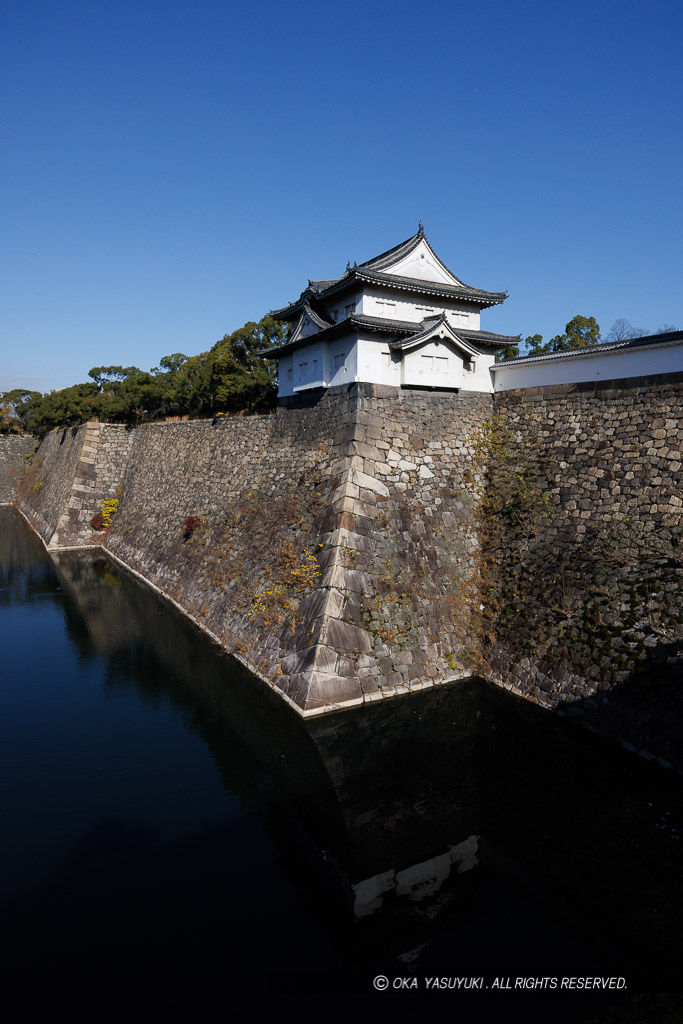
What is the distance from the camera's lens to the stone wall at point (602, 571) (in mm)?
9453

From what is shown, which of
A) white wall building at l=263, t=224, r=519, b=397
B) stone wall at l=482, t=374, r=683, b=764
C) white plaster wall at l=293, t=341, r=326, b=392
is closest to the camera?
stone wall at l=482, t=374, r=683, b=764

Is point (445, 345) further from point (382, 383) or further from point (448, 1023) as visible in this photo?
point (448, 1023)

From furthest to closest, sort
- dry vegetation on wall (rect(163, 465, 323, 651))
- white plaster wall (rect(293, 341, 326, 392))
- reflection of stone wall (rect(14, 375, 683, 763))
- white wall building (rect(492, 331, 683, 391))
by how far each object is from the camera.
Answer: white plaster wall (rect(293, 341, 326, 392)) < dry vegetation on wall (rect(163, 465, 323, 651)) < white wall building (rect(492, 331, 683, 391)) < reflection of stone wall (rect(14, 375, 683, 763))

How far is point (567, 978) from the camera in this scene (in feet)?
18.7

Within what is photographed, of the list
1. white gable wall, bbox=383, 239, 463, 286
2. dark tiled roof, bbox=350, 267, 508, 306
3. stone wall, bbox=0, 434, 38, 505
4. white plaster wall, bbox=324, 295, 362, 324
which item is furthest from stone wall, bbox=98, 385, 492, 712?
stone wall, bbox=0, 434, 38, 505

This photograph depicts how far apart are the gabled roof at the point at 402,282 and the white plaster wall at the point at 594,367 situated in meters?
2.27

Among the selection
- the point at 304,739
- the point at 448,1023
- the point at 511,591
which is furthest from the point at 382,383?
the point at 448,1023

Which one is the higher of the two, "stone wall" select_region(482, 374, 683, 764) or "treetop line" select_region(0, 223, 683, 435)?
"treetop line" select_region(0, 223, 683, 435)

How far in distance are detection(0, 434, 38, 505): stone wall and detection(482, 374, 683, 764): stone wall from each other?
142ft

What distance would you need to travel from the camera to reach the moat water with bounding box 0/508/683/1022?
562 cm

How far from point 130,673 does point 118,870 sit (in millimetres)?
7102

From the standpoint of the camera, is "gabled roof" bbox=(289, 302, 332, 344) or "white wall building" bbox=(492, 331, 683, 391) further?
"gabled roof" bbox=(289, 302, 332, 344)

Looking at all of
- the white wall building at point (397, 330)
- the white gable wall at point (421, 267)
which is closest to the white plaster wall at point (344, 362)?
the white wall building at point (397, 330)

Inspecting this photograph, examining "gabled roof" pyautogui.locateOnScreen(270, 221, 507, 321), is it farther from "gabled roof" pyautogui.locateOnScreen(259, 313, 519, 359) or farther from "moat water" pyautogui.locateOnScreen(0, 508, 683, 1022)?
"moat water" pyautogui.locateOnScreen(0, 508, 683, 1022)
